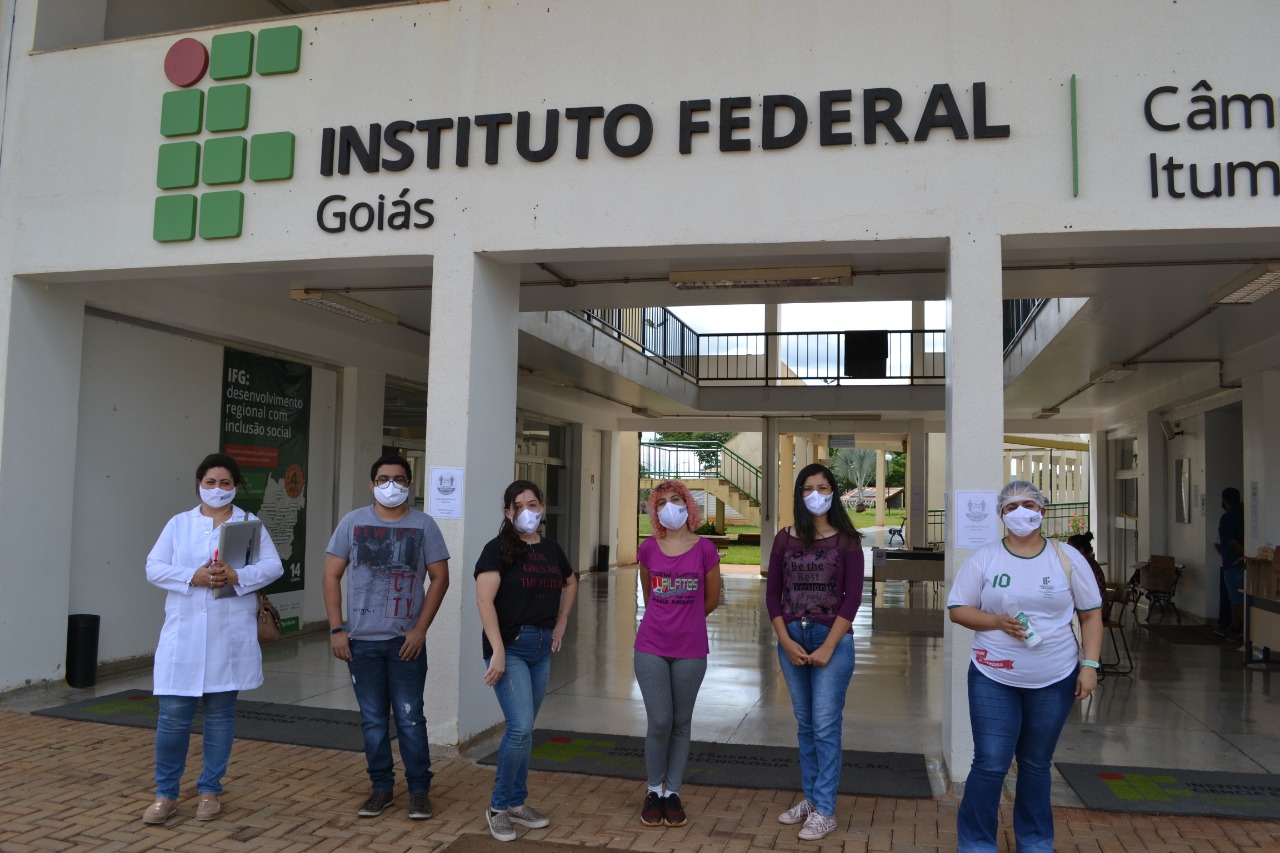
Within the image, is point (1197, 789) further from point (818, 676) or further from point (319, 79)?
point (319, 79)

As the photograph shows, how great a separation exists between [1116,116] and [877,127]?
1213mm

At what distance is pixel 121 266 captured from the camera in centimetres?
643

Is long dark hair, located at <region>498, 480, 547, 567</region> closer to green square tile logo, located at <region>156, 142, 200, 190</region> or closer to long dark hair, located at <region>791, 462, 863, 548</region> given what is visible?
long dark hair, located at <region>791, 462, 863, 548</region>

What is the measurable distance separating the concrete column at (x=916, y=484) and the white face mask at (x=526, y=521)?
47.2 feet

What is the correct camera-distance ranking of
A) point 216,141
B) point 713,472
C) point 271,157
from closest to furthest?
point 271,157
point 216,141
point 713,472

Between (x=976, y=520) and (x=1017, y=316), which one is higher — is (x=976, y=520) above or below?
below

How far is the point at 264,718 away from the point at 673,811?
10.5 feet

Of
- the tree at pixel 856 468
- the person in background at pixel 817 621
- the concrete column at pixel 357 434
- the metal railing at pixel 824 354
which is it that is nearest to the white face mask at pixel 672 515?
the person in background at pixel 817 621

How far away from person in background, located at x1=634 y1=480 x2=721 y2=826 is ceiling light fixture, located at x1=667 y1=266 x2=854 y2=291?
2.50m

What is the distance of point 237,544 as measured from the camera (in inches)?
174

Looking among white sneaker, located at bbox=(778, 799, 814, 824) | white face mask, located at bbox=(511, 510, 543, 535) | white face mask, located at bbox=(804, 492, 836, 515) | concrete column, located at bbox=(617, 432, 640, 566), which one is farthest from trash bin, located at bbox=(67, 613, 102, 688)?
concrete column, located at bbox=(617, 432, 640, 566)

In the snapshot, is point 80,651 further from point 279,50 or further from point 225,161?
point 279,50

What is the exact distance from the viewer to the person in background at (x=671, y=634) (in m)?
4.27

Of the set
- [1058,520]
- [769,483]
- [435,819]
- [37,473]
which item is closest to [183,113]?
[37,473]
